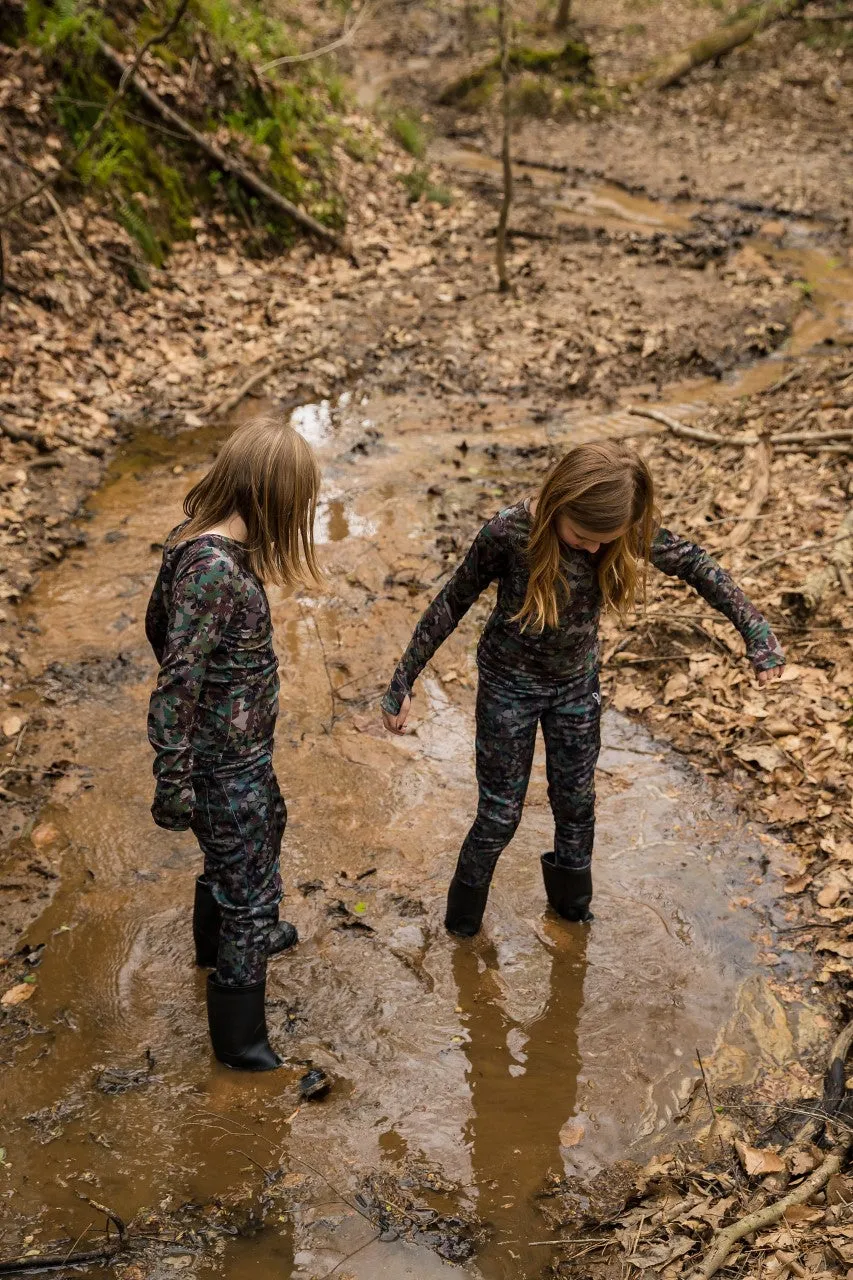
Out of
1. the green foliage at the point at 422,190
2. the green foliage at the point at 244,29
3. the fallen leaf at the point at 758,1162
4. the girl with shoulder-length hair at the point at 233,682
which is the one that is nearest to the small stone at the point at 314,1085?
the girl with shoulder-length hair at the point at 233,682

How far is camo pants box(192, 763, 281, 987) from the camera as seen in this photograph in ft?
10.2

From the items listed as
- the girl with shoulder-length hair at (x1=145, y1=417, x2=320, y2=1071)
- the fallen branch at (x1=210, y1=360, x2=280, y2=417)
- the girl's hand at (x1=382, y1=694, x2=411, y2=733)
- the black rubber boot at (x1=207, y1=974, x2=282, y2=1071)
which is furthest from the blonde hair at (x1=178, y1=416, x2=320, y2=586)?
the fallen branch at (x1=210, y1=360, x2=280, y2=417)

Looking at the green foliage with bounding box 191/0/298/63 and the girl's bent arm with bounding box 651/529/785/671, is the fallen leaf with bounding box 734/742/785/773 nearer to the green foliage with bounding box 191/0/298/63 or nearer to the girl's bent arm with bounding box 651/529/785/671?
the girl's bent arm with bounding box 651/529/785/671

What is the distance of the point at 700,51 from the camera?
782 inches

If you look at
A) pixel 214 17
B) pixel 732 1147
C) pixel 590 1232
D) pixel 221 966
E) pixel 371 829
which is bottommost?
pixel 590 1232

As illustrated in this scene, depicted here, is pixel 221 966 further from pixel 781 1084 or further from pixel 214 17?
pixel 214 17

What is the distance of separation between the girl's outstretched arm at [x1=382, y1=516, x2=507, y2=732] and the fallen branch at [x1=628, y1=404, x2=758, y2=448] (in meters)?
4.66

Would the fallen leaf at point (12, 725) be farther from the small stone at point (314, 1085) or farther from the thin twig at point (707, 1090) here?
the thin twig at point (707, 1090)

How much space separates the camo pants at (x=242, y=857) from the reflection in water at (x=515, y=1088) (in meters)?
0.93

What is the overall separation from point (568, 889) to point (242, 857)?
153 cm

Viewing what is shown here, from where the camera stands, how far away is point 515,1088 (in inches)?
141

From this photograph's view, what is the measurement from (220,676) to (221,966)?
1051 millimetres

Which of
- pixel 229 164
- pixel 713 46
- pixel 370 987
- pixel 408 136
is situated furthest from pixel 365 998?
pixel 713 46

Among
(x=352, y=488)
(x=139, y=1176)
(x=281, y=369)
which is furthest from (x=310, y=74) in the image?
(x=139, y=1176)
